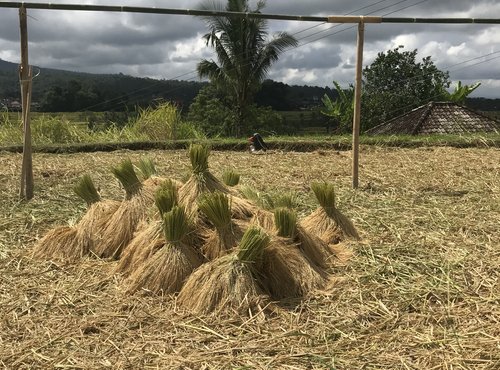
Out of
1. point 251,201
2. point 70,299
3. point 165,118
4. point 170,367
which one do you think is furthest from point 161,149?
point 170,367

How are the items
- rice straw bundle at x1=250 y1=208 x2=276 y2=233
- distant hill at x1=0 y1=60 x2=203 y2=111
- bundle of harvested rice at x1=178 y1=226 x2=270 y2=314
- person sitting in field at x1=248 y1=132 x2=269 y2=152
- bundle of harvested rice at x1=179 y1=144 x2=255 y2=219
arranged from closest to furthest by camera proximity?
1. bundle of harvested rice at x1=178 y1=226 x2=270 y2=314
2. rice straw bundle at x1=250 y1=208 x2=276 y2=233
3. bundle of harvested rice at x1=179 y1=144 x2=255 y2=219
4. person sitting in field at x1=248 y1=132 x2=269 y2=152
5. distant hill at x1=0 y1=60 x2=203 y2=111

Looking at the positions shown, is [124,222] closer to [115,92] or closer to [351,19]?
[351,19]

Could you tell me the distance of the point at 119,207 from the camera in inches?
141

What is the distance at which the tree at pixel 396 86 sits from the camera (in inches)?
1032

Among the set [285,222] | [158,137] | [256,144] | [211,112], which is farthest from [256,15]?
[211,112]

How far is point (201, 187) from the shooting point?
340 cm

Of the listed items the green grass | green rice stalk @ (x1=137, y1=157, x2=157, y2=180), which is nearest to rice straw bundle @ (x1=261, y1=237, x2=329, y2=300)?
green rice stalk @ (x1=137, y1=157, x2=157, y2=180)

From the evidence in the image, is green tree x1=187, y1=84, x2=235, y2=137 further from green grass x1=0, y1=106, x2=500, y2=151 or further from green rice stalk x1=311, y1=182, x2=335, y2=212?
green rice stalk x1=311, y1=182, x2=335, y2=212

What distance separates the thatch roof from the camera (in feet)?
58.3

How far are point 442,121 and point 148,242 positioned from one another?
17.3 meters

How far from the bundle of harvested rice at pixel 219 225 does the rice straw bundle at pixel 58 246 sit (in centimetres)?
101

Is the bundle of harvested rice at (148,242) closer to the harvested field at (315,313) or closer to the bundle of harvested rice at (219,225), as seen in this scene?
the harvested field at (315,313)

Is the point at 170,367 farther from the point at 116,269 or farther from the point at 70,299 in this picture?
the point at 116,269

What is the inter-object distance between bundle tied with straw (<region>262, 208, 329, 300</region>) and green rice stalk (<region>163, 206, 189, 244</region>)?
18.7 inches
